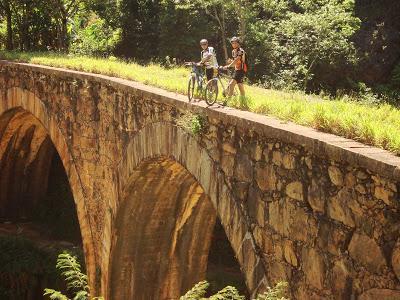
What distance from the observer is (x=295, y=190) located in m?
4.68

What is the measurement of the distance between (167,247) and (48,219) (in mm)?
9279

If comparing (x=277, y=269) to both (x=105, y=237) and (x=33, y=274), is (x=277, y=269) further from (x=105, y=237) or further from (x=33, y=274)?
(x=33, y=274)

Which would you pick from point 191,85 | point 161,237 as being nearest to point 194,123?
point 191,85

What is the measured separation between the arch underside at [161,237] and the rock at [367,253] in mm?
5060

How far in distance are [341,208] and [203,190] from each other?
10.8 feet

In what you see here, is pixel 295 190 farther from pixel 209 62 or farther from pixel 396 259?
pixel 209 62

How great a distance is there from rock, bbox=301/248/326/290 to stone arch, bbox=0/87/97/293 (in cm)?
654

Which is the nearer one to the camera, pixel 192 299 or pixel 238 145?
pixel 192 299

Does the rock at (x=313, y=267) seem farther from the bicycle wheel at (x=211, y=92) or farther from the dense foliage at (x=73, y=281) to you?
the bicycle wheel at (x=211, y=92)

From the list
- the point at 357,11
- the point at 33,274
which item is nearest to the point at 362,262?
the point at 33,274

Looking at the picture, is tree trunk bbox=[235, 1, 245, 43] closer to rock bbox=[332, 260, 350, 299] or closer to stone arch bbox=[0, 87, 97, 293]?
stone arch bbox=[0, 87, 97, 293]

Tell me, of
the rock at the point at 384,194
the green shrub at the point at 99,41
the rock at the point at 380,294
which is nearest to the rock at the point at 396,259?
the rock at the point at 380,294

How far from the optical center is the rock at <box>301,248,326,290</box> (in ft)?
14.6

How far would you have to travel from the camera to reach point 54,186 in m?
19.8
